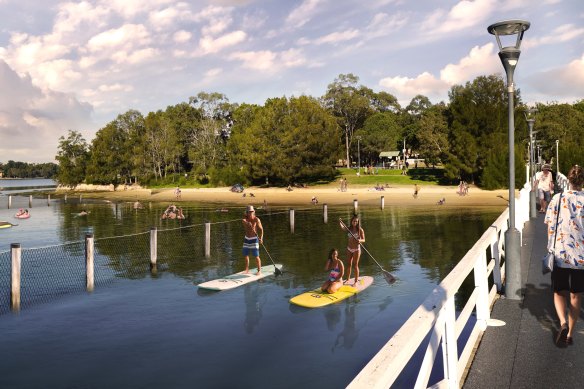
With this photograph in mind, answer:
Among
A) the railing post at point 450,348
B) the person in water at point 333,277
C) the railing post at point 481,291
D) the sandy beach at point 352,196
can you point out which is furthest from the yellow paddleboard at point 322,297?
the sandy beach at point 352,196

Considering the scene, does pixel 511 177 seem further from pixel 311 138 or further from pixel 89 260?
pixel 311 138

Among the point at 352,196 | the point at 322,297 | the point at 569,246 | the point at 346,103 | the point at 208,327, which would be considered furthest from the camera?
the point at 346,103

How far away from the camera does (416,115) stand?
12875 centimetres

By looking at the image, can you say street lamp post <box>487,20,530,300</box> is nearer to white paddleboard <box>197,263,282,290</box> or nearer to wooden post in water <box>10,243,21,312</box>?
white paddleboard <box>197,263,282,290</box>

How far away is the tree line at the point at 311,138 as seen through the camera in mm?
63750

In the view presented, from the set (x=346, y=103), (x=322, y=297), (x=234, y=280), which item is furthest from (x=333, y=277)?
(x=346, y=103)

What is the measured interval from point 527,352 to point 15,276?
41.2 feet

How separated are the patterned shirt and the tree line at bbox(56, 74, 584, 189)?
176 feet

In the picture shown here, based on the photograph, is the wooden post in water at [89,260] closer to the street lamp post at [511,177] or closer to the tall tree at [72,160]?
the street lamp post at [511,177]

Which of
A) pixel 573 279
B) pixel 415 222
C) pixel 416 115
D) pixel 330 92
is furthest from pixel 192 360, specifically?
pixel 416 115

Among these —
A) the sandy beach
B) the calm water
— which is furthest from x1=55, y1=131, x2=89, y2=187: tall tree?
the calm water

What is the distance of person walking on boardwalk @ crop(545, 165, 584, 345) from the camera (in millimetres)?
5930

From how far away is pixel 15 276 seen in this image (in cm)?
1295

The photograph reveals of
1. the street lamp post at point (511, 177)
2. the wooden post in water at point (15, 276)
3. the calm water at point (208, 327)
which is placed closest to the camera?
the street lamp post at point (511, 177)
